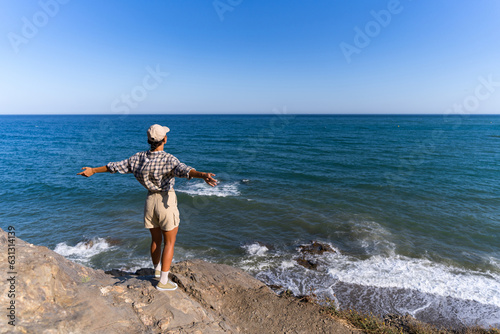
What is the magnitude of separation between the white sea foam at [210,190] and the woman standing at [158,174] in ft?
46.4

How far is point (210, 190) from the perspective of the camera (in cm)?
1981

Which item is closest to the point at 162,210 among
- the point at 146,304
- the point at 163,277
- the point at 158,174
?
the point at 158,174

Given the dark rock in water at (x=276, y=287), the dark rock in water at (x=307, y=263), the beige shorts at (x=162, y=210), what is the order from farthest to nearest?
1. the dark rock in water at (x=307, y=263)
2. the dark rock in water at (x=276, y=287)
3. the beige shorts at (x=162, y=210)

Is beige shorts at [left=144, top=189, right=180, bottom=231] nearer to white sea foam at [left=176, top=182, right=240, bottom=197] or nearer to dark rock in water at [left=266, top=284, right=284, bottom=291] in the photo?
dark rock in water at [left=266, top=284, right=284, bottom=291]

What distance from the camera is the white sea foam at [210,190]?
1888 centimetres

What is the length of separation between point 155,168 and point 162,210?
29.4 inches

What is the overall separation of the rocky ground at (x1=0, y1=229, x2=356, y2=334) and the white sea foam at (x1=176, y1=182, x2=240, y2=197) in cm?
1249

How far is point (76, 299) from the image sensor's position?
3.94 metres

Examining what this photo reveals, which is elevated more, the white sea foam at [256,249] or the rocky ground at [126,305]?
the rocky ground at [126,305]

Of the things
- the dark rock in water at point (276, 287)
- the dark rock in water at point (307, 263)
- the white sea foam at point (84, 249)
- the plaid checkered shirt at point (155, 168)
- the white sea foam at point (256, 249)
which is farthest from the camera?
the white sea foam at point (256, 249)

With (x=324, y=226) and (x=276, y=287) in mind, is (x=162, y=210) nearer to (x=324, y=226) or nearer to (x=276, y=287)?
(x=276, y=287)

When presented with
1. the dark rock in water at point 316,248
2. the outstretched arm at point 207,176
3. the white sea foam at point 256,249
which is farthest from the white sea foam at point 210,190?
the outstretched arm at point 207,176

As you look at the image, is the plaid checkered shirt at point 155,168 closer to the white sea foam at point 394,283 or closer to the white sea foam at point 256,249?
the white sea foam at point 394,283

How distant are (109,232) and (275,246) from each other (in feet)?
28.6
